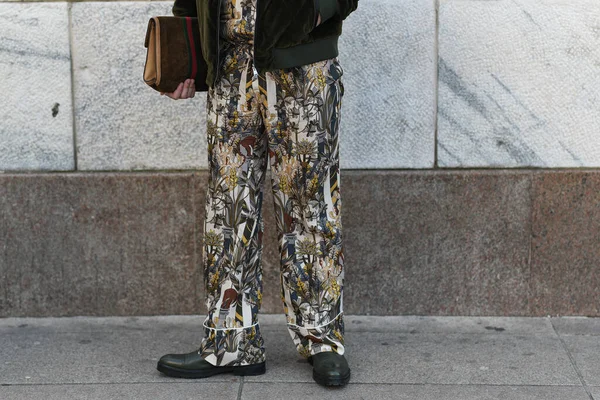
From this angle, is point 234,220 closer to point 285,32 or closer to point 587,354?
point 285,32

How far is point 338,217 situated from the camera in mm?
3719

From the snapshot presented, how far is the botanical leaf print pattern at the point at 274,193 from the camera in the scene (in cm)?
352

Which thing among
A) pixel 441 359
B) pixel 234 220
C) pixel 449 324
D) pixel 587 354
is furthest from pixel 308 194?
pixel 587 354

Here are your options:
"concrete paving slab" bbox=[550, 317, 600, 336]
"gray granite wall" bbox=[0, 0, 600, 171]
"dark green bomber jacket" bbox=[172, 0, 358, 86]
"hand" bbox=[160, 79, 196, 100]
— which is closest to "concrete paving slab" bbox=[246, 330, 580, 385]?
"concrete paving slab" bbox=[550, 317, 600, 336]

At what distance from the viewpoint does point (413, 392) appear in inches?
145

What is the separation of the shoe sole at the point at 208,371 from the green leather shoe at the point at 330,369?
26 centimetres

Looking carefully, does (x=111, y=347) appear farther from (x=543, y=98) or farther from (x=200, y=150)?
(x=543, y=98)

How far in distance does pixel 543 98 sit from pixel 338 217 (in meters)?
1.36

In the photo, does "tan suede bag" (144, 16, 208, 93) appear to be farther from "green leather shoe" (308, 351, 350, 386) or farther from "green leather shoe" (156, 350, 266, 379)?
"green leather shoe" (308, 351, 350, 386)

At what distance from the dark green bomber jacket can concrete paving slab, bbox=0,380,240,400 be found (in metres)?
1.24

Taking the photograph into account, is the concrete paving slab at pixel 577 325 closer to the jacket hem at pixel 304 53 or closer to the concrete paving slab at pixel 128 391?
the concrete paving slab at pixel 128 391

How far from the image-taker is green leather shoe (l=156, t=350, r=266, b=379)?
382cm

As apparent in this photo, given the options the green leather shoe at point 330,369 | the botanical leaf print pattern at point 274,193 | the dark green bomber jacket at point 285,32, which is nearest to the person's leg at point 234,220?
the botanical leaf print pattern at point 274,193

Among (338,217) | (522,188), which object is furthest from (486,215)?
(338,217)
